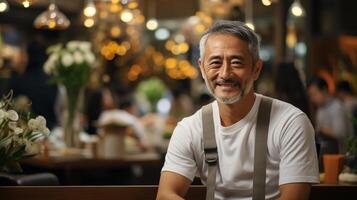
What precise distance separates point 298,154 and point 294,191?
16 centimetres

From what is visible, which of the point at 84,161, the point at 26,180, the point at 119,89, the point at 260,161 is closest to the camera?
the point at 260,161

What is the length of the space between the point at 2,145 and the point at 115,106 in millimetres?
7632

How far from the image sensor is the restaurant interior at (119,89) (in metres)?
4.10

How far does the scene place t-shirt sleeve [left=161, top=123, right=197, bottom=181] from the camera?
3.64 metres

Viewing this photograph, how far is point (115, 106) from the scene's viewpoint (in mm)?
11578

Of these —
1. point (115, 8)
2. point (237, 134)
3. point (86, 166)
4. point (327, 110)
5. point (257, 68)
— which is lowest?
point (86, 166)

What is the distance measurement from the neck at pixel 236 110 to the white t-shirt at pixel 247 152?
0.09ft

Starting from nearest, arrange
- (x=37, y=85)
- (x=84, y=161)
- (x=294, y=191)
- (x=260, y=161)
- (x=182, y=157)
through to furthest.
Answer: (x=294, y=191)
(x=260, y=161)
(x=182, y=157)
(x=84, y=161)
(x=37, y=85)

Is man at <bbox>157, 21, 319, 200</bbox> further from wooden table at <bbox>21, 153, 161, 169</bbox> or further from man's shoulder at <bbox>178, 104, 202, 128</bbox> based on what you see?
wooden table at <bbox>21, 153, 161, 169</bbox>

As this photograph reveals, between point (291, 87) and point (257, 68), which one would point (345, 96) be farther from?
point (257, 68)

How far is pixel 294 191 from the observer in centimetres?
342

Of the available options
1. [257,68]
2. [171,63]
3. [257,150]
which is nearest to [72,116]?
[257,68]

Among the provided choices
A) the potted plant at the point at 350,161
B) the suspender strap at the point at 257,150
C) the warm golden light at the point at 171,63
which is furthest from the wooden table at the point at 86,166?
the warm golden light at the point at 171,63

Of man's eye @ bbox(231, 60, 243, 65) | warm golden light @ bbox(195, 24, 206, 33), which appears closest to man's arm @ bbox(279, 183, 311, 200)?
man's eye @ bbox(231, 60, 243, 65)
